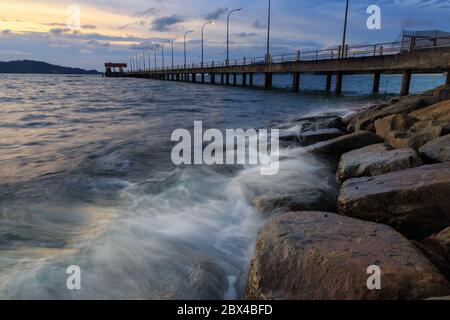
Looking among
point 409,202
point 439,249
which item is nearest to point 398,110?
point 409,202

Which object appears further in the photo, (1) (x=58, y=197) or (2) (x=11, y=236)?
(1) (x=58, y=197)

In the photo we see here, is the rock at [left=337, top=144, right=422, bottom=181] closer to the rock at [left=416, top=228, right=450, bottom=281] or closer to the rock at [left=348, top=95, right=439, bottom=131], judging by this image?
the rock at [left=416, top=228, right=450, bottom=281]

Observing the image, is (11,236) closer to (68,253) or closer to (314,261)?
(68,253)

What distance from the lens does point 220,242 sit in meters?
4.89

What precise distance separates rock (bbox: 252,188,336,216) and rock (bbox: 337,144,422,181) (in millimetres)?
817

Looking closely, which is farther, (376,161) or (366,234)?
(376,161)

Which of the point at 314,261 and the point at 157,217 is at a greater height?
the point at 314,261

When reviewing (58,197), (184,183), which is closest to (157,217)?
(184,183)

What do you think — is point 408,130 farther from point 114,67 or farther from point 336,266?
point 114,67

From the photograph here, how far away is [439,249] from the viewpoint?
3.37 metres

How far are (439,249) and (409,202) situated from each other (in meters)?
0.79

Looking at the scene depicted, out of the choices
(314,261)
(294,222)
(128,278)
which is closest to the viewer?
(314,261)

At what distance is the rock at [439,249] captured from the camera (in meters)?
3.14

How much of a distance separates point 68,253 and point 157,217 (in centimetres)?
150
